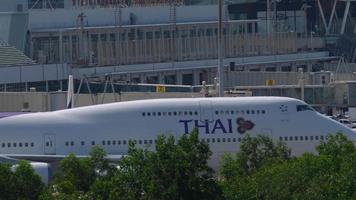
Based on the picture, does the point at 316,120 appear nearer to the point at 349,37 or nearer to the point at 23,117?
the point at 23,117

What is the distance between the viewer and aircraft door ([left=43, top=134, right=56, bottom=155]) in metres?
56.1

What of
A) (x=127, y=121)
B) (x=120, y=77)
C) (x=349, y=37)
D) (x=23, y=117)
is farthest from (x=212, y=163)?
(x=349, y=37)

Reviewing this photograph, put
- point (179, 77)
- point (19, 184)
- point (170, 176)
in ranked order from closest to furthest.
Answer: point (170, 176), point (19, 184), point (179, 77)

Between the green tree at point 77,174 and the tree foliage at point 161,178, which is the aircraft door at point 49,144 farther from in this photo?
the tree foliage at point 161,178

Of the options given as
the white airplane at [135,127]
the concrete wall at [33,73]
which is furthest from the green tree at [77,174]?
the concrete wall at [33,73]

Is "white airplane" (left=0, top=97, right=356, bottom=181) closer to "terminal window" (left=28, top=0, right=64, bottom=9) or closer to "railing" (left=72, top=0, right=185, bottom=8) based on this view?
"terminal window" (left=28, top=0, right=64, bottom=9)

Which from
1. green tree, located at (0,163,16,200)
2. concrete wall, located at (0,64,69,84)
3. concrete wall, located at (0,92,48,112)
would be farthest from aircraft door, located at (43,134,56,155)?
concrete wall, located at (0,64,69,84)

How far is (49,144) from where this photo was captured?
56.2m

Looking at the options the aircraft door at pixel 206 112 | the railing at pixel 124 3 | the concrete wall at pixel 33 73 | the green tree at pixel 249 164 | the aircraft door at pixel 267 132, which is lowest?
the concrete wall at pixel 33 73

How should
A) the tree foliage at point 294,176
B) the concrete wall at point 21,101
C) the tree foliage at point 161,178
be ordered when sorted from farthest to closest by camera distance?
the concrete wall at point 21,101, the tree foliage at point 161,178, the tree foliage at point 294,176

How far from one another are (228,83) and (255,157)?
42371mm

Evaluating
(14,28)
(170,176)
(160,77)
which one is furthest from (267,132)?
(14,28)

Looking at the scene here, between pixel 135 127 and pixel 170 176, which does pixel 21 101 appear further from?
pixel 170 176

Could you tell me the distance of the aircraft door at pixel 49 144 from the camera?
5609 centimetres
